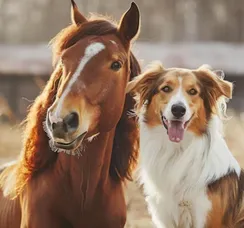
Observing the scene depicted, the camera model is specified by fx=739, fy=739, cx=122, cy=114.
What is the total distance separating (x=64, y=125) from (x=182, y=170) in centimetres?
48

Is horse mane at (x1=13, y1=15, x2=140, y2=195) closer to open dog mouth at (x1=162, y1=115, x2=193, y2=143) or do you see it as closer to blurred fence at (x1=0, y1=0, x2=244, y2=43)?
open dog mouth at (x1=162, y1=115, x2=193, y2=143)


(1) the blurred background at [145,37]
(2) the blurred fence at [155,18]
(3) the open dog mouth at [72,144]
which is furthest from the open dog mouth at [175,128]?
(2) the blurred fence at [155,18]

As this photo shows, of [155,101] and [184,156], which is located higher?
[155,101]

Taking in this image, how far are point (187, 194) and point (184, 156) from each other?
0.13 meters

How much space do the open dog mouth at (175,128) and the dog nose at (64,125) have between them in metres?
0.32

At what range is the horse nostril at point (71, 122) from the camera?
7.29ft

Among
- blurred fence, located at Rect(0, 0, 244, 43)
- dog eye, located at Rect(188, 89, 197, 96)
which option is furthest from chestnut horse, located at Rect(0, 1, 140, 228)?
blurred fence, located at Rect(0, 0, 244, 43)

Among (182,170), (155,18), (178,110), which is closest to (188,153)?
(182,170)

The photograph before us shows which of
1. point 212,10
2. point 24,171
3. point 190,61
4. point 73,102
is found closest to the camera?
point 73,102

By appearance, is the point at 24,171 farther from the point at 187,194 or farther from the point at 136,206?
the point at 136,206

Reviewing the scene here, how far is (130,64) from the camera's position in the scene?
253 cm

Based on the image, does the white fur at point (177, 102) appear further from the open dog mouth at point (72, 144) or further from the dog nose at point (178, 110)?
the open dog mouth at point (72, 144)

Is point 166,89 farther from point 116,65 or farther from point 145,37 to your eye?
point 145,37

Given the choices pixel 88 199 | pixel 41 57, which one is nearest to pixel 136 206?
pixel 88 199
